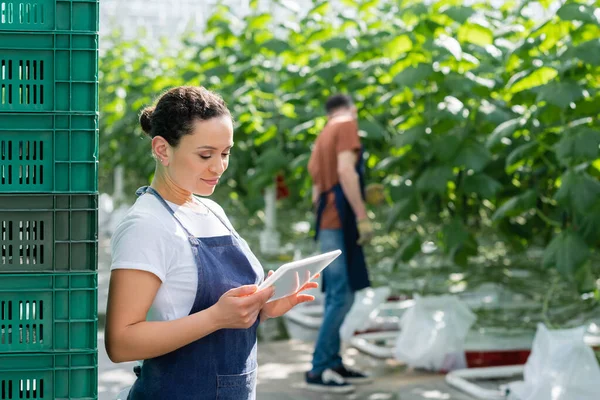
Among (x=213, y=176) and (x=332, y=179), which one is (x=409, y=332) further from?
(x=213, y=176)

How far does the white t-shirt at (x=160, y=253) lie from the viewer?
Answer: 1.88m

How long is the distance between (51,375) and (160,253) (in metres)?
0.33

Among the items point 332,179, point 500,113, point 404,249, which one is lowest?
point 404,249

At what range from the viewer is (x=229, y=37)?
7883 mm

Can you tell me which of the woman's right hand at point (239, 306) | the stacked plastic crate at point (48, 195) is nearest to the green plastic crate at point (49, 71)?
the stacked plastic crate at point (48, 195)

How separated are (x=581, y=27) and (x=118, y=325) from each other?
340cm

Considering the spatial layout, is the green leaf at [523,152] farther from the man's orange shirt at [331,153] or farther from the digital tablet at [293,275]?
the digital tablet at [293,275]

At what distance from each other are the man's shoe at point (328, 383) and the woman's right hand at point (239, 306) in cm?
320

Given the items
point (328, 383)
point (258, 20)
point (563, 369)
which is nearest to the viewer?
point (563, 369)

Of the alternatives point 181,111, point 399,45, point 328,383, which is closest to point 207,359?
point 181,111

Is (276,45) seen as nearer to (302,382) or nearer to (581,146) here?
(302,382)

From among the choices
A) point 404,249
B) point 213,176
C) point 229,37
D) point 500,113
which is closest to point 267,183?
point 229,37

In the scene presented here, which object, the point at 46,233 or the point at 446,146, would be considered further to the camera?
the point at 446,146

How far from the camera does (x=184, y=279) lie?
6.39ft
